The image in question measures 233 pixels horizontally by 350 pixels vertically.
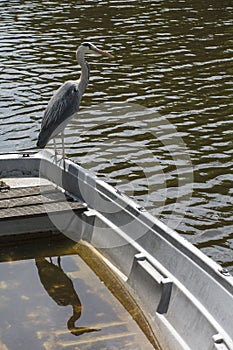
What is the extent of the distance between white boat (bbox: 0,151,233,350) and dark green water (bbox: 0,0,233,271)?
152cm

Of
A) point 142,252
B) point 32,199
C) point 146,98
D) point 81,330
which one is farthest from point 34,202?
point 146,98

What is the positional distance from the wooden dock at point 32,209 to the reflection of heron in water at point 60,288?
1.43ft

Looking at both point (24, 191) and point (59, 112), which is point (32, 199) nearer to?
point (24, 191)

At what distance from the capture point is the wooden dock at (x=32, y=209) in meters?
8.18

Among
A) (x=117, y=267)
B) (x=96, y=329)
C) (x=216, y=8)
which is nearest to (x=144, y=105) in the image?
(x=117, y=267)

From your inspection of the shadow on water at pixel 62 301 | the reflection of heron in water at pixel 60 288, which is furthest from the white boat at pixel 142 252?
the reflection of heron in water at pixel 60 288

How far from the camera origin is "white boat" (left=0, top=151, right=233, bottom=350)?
19.9ft

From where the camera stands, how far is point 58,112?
929 cm

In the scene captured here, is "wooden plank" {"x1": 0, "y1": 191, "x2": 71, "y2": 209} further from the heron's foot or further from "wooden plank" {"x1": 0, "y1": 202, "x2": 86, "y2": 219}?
the heron's foot

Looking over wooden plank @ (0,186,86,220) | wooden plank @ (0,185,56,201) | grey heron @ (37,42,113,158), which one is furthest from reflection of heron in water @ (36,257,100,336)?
grey heron @ (37,42,113,158)

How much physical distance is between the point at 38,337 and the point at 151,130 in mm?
6567

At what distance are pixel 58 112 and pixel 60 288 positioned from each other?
2.57 metres

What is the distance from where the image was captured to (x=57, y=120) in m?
9.31

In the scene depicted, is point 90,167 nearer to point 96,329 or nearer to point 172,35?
point 96,329
